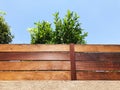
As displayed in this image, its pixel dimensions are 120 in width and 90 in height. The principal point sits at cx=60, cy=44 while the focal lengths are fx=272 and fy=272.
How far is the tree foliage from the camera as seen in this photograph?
21547mm

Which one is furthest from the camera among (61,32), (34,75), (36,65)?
(61,32)

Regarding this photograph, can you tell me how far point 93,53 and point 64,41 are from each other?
44.2 ft

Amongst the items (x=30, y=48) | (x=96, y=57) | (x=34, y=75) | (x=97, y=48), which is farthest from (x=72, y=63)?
(x=30, y=48)

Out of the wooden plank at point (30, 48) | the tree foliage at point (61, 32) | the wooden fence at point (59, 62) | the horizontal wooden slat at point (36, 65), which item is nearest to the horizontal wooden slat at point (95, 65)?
the wooden fence at point (59, 62)

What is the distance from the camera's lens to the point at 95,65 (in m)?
7.83

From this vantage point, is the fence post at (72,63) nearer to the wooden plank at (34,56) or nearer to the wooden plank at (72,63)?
the wooden plank at (72,63)

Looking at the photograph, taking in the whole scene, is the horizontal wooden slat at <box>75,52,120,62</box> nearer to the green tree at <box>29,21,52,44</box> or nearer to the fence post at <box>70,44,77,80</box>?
the fence post at <box>70,44,77,80</box>

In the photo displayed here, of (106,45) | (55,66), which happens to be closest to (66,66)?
(55,66)

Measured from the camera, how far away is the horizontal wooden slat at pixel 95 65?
25.5 feet

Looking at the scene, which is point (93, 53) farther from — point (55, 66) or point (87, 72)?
point (55, 66)

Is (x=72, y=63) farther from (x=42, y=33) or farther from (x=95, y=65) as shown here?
(x=42, y=33)

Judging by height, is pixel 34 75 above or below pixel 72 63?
below

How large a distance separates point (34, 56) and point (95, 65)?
70.1 inches

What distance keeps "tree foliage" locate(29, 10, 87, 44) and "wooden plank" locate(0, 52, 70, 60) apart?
13.4 metres
